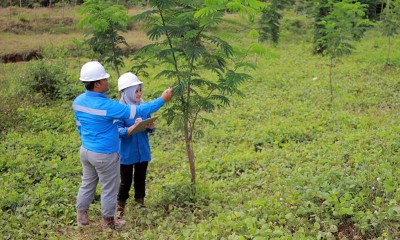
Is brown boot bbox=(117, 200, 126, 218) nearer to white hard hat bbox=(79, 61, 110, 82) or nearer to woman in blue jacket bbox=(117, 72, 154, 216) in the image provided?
woman in blue jacket bbox=(117, 72, 154, 216)

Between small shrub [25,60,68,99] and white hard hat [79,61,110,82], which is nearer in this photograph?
white hard hat [79,61,110,82]

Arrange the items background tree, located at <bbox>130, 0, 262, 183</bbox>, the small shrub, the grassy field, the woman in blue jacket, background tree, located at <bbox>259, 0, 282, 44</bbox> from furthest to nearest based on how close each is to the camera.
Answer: background tree, located at <bbox>259, 0, 282, 44</bbox>, the small shrub, background tree, located at <bbox>130, 0, 262, 183</bbox>, the woman in blue jacket, the grassy field

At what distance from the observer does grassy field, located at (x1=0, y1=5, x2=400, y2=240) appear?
4.80 m

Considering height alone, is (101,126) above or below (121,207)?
above

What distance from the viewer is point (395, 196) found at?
5.13m

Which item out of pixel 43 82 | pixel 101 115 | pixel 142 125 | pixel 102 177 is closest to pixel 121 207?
pixel 102 177

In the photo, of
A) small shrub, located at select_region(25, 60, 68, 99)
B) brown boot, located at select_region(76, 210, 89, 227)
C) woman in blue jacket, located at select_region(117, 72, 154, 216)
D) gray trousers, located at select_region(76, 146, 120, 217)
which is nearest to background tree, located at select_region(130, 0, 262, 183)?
woman in blue jacket, located at select_region(117, 72, 154, 216)

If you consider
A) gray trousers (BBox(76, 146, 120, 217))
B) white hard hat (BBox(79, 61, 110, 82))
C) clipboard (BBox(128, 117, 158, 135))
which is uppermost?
white hard hat (BBox(79, 61, 110, 82))

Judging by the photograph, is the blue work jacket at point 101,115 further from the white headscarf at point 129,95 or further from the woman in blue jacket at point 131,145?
the white headscarf at point 129,95

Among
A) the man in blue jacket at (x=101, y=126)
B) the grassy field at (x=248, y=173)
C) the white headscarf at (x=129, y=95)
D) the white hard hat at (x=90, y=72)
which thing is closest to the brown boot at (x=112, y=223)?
the man in blue jacket at (x=101, y=126)

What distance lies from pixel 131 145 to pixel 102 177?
633 millimetres

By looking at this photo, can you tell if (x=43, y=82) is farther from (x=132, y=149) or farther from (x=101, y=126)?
(x=101, y=126)

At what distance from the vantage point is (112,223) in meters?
5.18

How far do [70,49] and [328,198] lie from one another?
925 inches
